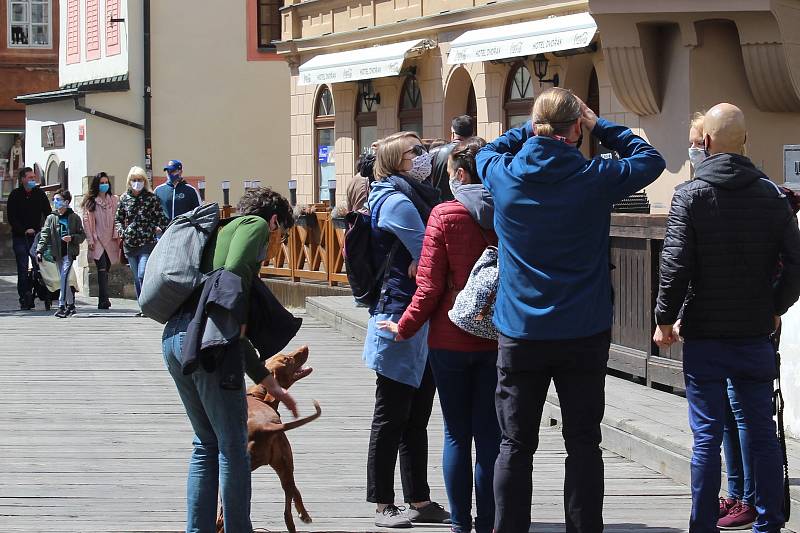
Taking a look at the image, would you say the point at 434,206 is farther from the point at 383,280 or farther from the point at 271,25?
the point at 271,25

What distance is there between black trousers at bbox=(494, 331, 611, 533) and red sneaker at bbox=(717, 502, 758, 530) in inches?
52.0

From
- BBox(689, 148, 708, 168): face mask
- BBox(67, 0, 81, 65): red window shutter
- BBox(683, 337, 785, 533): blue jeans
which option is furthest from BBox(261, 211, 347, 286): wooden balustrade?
BBox(67, 0, 81, 65): red window shutter

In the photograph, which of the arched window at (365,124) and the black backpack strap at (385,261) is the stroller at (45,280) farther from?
the black backpack strap at (385,261)

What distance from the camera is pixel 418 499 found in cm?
727

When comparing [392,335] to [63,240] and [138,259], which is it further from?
[63,240]

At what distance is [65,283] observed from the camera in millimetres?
18781

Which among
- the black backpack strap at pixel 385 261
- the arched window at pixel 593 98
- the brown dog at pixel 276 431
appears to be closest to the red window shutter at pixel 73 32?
the arched window at pixel 593 98

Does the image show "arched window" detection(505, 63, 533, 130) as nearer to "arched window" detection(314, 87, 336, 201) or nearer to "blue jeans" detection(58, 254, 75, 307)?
"arched window" detection(314, 87, 336, 201)

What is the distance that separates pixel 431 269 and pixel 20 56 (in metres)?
40.2

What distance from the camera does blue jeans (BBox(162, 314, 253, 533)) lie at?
6023 millimetres

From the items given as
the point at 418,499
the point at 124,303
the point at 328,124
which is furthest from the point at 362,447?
the point at 328,124

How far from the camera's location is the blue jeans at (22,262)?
811 inches

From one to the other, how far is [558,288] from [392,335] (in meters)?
1.51

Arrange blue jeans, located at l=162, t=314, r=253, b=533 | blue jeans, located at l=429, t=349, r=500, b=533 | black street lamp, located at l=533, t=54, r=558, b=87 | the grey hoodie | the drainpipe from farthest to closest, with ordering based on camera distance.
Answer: the drainpipe, black street lamp, located at l=533, t=54, r=558, b=87, blue jeans, located at l=429, t=349, r=500, b=533, the grey hoodie, blue jeans, located at l=162, t=314, r=253, b=533
